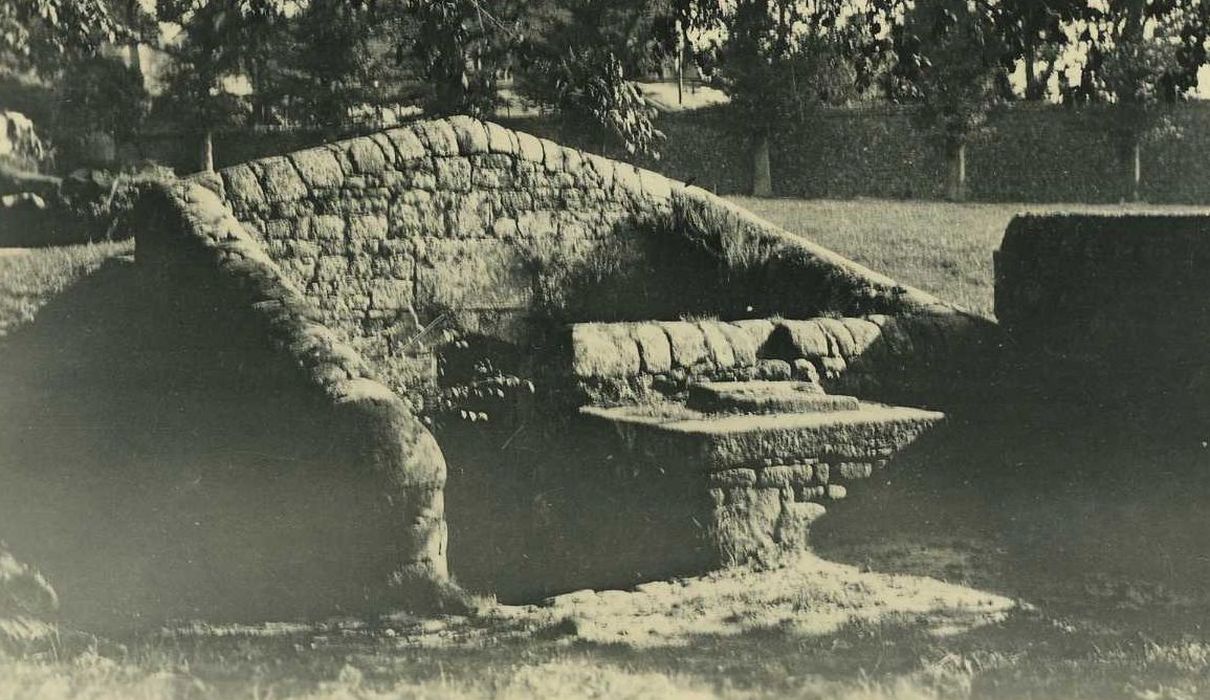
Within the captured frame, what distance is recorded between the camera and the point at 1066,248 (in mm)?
7016

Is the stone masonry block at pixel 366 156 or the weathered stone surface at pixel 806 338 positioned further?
the stone masonry block at pixel 366 156

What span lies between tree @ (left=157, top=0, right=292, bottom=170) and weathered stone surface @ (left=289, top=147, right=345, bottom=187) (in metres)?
1.97

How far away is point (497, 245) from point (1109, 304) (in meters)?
3.85

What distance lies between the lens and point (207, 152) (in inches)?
558

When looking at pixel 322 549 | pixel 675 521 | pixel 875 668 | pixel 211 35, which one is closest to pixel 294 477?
pixel 322 549

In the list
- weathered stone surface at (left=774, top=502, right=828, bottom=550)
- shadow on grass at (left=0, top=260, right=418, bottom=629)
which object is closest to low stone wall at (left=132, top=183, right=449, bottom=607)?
shadow on grass at (left=0, top=260, right=418, bottom=629)

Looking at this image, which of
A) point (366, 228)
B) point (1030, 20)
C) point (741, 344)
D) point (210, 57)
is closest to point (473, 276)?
point (366, 228)

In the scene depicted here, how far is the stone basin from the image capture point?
5938mm

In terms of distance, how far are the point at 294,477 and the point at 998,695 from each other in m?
2.80

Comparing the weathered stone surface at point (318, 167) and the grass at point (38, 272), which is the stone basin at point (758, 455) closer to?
the weathered stone surface at point (318, 167)

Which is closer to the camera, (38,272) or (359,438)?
(359,438)

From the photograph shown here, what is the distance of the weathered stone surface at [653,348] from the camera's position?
6977 millimetres

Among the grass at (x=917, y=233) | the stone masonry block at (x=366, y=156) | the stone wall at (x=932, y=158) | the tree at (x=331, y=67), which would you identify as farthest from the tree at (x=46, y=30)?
the stone wall at (x=932, y=158)

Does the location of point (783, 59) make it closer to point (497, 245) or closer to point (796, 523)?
point (497, 245)
